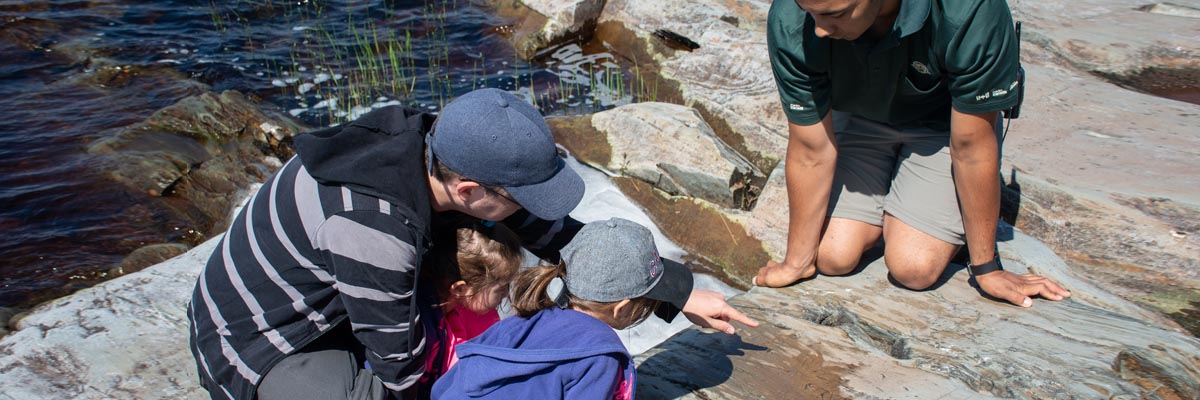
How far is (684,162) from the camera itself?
15.5 feet

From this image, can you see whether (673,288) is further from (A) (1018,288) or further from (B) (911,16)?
(A) (1018,288)

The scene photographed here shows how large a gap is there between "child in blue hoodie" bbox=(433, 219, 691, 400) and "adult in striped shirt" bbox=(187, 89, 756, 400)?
0.41ft

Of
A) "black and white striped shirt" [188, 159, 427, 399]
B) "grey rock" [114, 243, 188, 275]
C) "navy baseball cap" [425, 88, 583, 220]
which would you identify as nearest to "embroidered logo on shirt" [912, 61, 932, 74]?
"navy baseball cap" [425, 88, 583, 220]

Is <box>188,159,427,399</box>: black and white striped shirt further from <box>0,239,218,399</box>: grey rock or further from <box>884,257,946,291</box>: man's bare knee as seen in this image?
<box>884,257,946,291</box>: man's bare knee

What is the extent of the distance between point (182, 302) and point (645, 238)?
218cm

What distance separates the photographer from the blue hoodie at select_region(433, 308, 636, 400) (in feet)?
6.84

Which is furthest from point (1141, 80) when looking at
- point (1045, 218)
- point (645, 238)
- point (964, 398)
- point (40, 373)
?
point (40, 373)

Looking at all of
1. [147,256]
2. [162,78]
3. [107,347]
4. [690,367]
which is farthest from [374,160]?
[162,78]

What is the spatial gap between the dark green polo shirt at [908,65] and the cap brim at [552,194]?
1.23m

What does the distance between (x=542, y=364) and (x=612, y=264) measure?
13.6 inches

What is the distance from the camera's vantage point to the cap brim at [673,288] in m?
2.36

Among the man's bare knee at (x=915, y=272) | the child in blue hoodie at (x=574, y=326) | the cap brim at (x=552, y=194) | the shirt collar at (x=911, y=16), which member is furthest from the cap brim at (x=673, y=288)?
the man's bare knee at (x=915, y=272)

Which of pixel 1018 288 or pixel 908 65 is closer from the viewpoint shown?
pixel 908 65

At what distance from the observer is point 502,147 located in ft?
6.97
